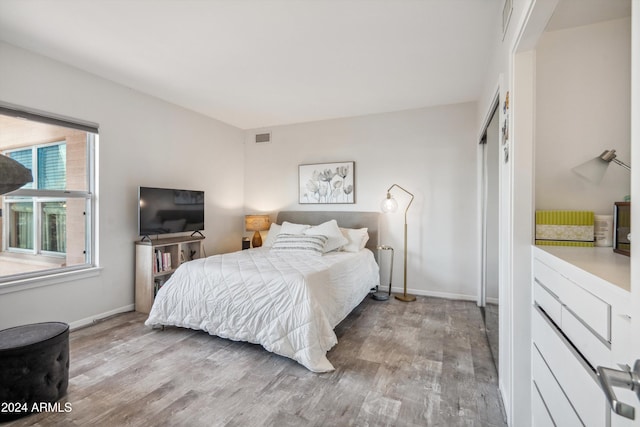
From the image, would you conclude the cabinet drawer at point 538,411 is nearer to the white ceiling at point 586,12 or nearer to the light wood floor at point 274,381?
the light wood floor at point 274,381

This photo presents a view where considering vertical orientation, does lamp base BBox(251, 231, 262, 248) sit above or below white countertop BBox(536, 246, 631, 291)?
below

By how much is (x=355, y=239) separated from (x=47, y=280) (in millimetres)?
3278

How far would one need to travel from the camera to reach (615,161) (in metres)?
1.42

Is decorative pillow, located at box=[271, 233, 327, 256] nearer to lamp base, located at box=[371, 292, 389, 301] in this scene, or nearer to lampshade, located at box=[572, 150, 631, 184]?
lamp base, located at box=[371, 292, 389, 301]

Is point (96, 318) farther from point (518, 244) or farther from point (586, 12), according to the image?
point (586, 12)

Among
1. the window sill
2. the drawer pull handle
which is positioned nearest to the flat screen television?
the window sill

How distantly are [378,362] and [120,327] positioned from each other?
2574 millimetres

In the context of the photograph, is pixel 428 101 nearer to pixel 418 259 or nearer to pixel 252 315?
pixel 418 259

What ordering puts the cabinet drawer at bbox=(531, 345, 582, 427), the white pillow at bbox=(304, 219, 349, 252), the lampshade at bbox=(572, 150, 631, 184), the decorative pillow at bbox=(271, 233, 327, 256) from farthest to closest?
the white pillow at bbox=(304, 219, 349, 252), the decorative pillow at bbox=(271, 233, 327, 256), the lampshade at bbox=(572, 150, 631, 184), the cabinet drawer at bbox=(531, 345, 582, 427)

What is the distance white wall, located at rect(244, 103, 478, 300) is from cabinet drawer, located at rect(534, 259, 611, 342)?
276 cm

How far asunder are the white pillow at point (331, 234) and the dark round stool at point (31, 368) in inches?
100

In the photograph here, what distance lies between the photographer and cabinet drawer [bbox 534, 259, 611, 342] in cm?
77

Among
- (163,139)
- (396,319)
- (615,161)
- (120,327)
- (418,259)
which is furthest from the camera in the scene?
(418,259)

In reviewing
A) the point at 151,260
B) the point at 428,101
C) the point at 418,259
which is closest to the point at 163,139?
the point at 151,260
